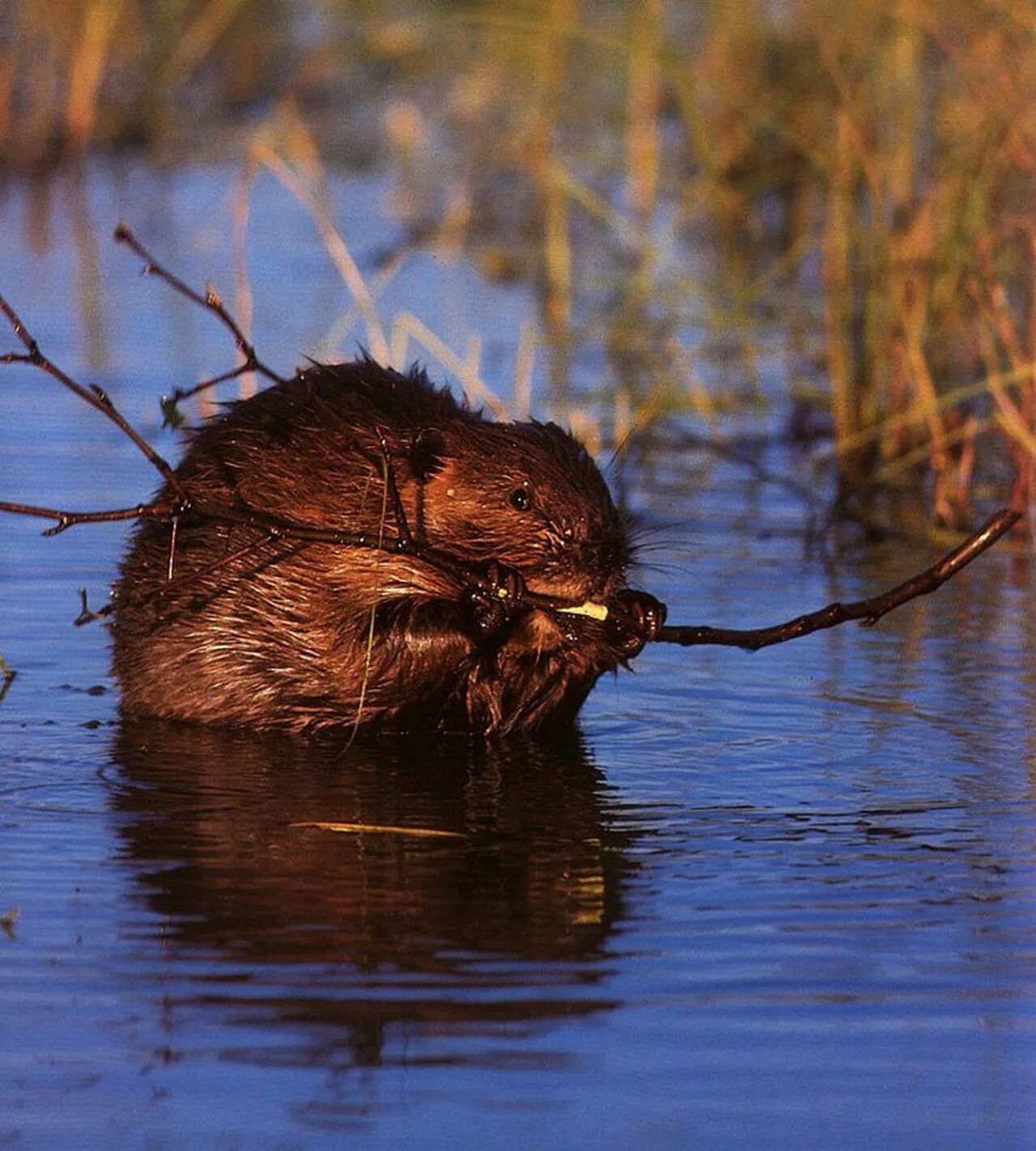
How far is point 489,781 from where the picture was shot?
197 inches

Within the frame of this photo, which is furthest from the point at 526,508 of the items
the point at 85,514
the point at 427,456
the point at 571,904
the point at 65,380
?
the point at 571,904

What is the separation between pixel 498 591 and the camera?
16.1ft

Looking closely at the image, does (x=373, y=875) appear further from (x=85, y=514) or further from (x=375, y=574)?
(x=375, y=574)

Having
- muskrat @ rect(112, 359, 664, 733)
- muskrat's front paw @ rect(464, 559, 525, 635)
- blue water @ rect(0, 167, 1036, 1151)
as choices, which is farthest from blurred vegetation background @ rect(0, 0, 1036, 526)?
muskrat's front paw @ rect(464, 559, 525, 635)

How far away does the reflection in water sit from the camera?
3525 mm

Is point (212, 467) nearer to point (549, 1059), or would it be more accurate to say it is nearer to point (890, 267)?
point (549, 1059)

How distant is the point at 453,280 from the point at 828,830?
7311mm

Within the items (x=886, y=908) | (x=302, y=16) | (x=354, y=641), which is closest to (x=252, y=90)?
(x=302, y=16)

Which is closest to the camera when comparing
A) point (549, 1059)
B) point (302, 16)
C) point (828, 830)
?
point (549, 1059)

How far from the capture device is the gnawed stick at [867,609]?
15.1 feet

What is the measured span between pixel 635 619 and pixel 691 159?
31.2 feet

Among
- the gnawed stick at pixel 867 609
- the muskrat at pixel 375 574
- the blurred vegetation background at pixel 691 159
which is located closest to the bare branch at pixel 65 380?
the muskrat at pixel 375 574

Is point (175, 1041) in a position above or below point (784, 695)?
below

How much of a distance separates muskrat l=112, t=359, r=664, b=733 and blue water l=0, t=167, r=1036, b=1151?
0.11 m
